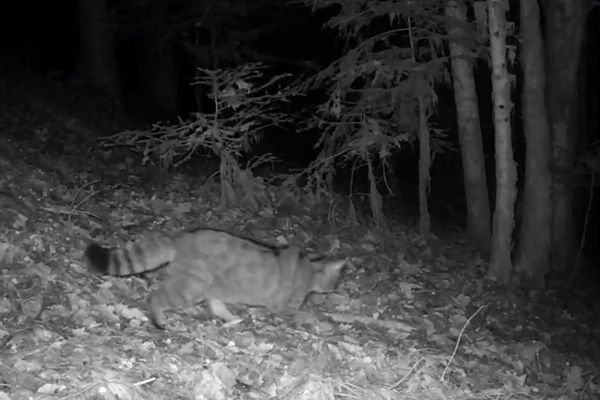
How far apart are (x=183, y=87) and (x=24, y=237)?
17.0 m

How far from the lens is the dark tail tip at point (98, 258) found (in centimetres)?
721

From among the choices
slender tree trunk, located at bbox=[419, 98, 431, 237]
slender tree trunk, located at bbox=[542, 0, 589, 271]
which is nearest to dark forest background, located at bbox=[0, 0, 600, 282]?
slender tree trunk, located at bbox=[419, 98, 431, 237]

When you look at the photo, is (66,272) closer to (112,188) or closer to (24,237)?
(24,237)

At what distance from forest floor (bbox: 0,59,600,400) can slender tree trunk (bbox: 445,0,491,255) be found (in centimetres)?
53

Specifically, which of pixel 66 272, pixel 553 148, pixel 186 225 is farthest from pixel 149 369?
pixel 553 148

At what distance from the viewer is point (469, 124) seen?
1302 centimetres

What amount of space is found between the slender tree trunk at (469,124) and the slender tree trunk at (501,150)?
130 centimetres

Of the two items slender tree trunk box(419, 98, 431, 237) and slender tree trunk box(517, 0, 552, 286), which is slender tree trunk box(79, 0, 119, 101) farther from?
slender tree trunk box(517, 0, 552, 286)

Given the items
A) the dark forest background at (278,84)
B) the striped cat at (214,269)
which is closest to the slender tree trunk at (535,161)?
the dark forest background at (278,84)

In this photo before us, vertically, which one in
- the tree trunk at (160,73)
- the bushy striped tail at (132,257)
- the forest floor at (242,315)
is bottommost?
the forest floor at (242,315)

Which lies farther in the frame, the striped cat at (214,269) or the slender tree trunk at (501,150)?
the slender tree trunk at (501,150)

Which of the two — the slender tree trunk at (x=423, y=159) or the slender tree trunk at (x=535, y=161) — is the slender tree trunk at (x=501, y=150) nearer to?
the slender tree trunk at (x=535, y=161)

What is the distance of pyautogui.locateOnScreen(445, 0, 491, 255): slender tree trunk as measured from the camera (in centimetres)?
1193

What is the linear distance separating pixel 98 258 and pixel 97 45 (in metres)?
11.2
